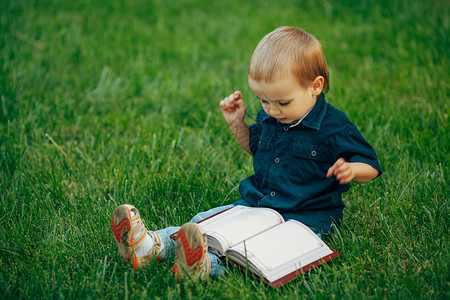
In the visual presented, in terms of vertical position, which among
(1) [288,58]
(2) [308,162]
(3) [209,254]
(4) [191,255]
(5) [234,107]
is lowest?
(3) [209,254]

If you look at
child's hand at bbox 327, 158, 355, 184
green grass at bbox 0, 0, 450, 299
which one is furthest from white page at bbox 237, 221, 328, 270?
child's hand at bbox 327, 158, 355, 184

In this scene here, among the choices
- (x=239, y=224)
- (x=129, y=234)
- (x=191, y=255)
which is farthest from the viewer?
(x=239, y=224)

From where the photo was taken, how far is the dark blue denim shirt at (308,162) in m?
2.22

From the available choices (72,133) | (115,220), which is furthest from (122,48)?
(115,220)

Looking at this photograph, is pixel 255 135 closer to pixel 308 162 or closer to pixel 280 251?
pixel 308 162

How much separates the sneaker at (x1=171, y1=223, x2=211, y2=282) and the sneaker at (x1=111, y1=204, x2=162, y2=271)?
0.56ft

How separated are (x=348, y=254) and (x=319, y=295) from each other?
13.6 inches

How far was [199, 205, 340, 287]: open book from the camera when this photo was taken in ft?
6.66

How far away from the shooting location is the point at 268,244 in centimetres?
211

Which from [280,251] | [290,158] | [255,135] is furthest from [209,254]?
[255,135]

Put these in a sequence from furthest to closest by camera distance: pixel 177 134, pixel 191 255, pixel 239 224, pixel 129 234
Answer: pixel 177 134, pixel 239 224, pixel 129 234, pixel 191 255

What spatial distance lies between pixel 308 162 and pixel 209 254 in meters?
0.63

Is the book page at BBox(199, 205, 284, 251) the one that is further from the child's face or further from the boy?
the child's face

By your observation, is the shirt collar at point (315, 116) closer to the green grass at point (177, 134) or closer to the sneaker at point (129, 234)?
the green grass at point (177, 134)
